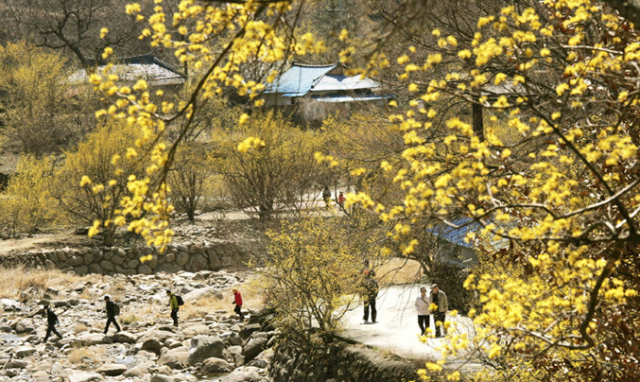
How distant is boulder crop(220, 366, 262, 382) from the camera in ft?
49.2

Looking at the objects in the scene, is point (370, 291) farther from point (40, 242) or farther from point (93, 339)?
point (40, 242)

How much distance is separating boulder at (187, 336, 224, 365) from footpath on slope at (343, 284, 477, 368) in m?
3.43

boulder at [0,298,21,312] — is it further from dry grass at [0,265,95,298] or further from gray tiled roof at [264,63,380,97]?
gray tiled roof at [264,63,380,97]

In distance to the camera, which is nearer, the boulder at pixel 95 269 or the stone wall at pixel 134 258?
the stone wall at pixel 134 258

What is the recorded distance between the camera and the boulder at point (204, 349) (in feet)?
56.3

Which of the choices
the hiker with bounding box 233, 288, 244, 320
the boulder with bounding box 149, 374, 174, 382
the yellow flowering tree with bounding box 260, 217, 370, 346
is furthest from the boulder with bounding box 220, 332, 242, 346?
the yellow flowering tree with bounding box 260, 217, 370, 346

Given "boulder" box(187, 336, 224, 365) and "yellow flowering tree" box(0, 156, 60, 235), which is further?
"yellow flowering tree" box(0, 156, 60, 235)

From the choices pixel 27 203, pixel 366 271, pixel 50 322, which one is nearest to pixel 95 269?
pixel 27 203

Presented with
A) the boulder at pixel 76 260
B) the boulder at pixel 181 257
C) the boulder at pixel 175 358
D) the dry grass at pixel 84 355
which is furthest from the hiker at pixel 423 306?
the boulder at pixel 76 260

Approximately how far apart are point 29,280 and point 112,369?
916 cm

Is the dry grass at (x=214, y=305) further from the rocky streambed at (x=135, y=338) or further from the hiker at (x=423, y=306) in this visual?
the hiker at (x=423, y=306)

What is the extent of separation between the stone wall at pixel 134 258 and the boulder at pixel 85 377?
383 inches

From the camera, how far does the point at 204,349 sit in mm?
17297

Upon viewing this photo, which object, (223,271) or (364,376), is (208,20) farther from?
(223,271)
